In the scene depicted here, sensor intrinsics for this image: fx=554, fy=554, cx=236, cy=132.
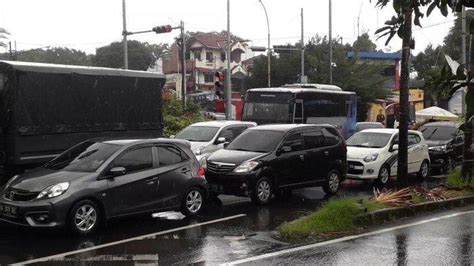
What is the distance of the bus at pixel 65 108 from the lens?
10203mm

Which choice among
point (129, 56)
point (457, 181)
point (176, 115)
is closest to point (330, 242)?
point (457, 181)

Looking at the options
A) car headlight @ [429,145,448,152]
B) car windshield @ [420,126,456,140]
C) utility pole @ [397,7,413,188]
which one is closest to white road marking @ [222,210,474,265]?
utility pole @ [397,7,413,188]

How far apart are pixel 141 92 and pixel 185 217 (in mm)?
3941

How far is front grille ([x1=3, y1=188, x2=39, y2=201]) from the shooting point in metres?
8.22

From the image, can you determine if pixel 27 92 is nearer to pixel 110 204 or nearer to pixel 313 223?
pixel 110 204

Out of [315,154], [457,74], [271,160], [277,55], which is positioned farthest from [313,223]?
[277,55]

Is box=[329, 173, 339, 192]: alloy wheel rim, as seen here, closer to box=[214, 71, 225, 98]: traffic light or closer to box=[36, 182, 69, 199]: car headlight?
box=[36, 182, 69, 199]: car headlight

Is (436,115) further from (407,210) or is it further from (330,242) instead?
(330,242)

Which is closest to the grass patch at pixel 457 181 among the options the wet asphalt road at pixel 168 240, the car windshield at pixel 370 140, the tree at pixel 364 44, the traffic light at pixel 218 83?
the car windshield at pixel 370 140

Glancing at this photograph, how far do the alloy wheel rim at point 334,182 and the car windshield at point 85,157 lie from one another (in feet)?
18.6

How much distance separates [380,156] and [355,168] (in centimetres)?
74

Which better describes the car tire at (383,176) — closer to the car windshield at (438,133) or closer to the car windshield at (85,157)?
the car windshield at (438,133)

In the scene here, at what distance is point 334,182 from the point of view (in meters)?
13.1

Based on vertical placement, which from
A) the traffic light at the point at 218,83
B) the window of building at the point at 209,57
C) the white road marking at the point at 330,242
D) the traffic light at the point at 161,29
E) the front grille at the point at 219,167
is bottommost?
the white road marking at the point at 330,242
